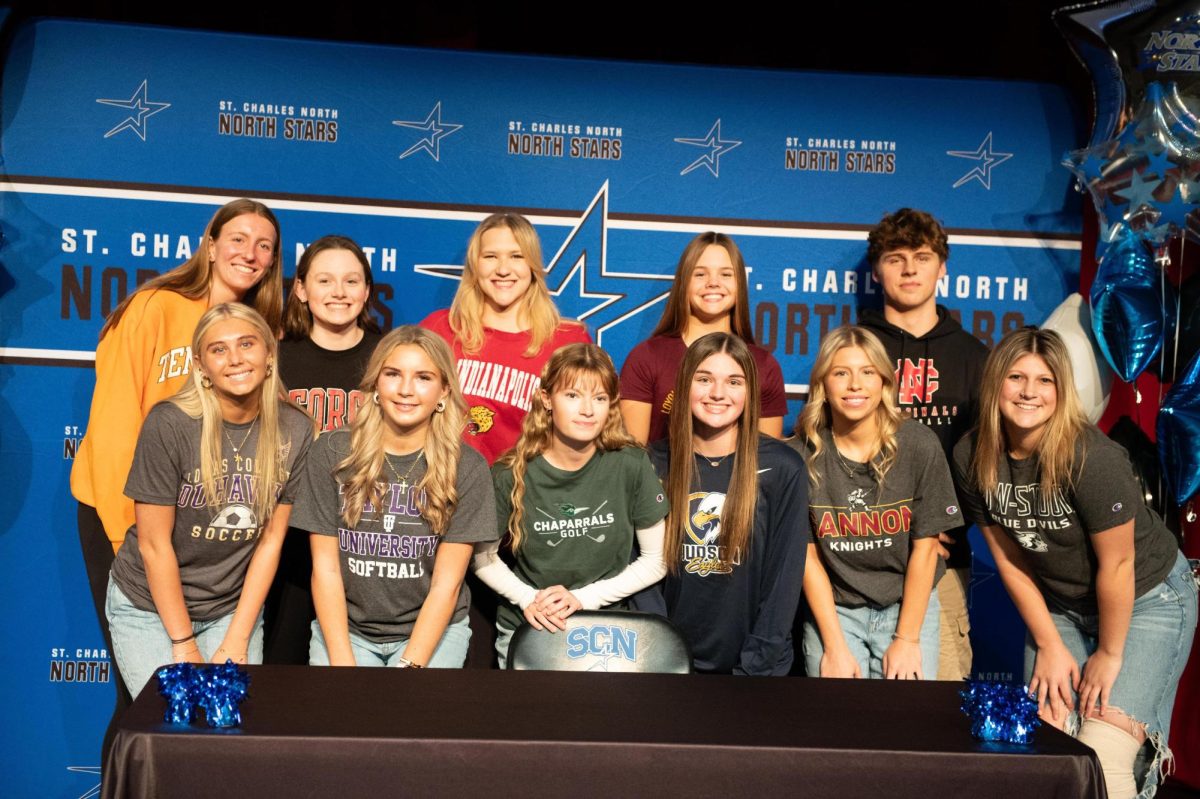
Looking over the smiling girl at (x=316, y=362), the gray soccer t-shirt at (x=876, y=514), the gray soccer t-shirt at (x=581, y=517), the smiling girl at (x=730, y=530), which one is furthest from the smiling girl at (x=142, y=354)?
→ the gray soccer t-shirt at (x=876, y=514)

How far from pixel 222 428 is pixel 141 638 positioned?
555 millimetres

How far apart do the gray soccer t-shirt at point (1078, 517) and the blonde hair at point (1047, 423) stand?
25 mm

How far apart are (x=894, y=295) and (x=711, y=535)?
110cm

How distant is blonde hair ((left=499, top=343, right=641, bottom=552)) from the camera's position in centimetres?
283

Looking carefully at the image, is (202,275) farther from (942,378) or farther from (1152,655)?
(1152,655)

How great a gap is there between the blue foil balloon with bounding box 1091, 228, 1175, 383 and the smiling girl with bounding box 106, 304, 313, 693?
2.37 m

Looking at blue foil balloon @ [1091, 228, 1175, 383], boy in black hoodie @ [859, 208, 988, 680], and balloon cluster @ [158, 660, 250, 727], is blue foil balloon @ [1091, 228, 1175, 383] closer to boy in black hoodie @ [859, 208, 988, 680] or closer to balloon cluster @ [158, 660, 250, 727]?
boy in black hoodie @ [859, 208, 988, 680]

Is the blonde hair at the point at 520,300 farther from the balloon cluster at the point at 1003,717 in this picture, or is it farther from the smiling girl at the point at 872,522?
the balloon cluster at the point at 1003,717

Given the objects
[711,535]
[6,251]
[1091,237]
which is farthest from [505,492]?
[1091,237]

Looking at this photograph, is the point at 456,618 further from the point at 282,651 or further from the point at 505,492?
the point at 282,651

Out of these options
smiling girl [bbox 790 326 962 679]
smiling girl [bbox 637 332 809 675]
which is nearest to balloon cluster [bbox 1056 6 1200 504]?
smiling girl [bbox 790 326 962 679]

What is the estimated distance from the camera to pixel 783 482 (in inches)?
113

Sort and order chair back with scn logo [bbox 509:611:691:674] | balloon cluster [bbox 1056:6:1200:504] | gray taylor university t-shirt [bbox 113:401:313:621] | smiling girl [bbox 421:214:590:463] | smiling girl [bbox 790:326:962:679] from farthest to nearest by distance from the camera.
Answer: balloon cluster [bbox 1056:6:1200:504] → smiling girl [bbox 421:214:590:463] → smiling girl [bbox 790:326:962:679] → gray taylor university t-shirt [bbox 113:401:313:621] → chair back with scn logo [bbox 509:611:691:674]

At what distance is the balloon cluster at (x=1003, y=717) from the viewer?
177 cm
